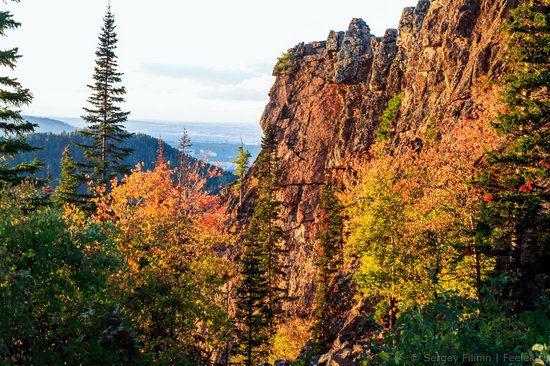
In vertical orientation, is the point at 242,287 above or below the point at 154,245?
below

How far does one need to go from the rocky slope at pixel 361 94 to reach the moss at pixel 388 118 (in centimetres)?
134

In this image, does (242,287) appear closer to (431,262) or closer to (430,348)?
(431,262)

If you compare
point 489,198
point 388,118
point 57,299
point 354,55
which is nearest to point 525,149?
point 489,198

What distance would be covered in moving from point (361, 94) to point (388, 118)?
13.5 metres

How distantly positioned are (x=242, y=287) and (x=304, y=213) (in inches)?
1173

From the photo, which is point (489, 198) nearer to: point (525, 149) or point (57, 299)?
point (525, 149)

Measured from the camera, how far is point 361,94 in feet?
226

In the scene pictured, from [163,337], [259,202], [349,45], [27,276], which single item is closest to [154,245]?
[163,337]

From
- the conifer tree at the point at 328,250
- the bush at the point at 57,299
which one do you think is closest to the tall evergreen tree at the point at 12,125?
the bush at the point at 57,299

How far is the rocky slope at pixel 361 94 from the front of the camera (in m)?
40.4

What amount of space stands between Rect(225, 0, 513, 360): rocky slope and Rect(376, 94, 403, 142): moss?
134cm

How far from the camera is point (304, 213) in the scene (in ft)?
221

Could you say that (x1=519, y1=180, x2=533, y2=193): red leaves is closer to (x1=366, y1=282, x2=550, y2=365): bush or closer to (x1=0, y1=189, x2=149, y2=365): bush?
(x1=366, y1=282, x2=550, y2=365): bush

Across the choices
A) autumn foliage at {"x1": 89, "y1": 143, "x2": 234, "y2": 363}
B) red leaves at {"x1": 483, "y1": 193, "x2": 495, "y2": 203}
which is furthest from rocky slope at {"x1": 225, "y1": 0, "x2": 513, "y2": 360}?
autumn foliage at {"x1": 89, "y1": 143, "x2": 234, "y2": 363}
